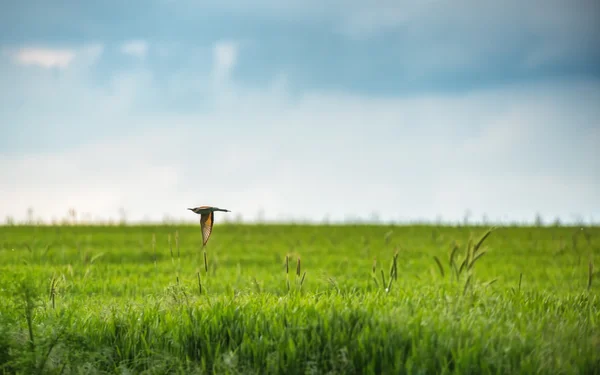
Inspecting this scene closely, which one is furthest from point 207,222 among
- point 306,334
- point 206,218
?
point 306,334

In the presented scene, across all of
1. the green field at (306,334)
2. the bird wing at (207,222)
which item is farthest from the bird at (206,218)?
the green field at (306,334)

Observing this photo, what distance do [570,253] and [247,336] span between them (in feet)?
41.3

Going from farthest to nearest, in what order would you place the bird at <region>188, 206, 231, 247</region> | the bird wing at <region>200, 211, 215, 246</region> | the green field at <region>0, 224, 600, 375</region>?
the bird wing at <region>200, 211, 215, 246</region>, the bird at <region>188, 206, 231, 247</region>, the green field at <region>0, 224, 600, 375</region>

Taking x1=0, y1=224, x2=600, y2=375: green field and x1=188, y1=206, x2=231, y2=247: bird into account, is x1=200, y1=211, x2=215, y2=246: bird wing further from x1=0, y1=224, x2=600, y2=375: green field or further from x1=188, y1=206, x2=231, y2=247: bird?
x1=0, y1=224, x2=600, y2=375: green field

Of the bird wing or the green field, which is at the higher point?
the bird wing

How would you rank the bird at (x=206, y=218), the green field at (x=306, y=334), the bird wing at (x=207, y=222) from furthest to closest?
1. the bird wing at (x=207, y=222)
2. the bird at (x=206, y=218)
3. the green field at (x=306, y=334)

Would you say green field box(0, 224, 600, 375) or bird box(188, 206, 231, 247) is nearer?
green field box(0, 224, 600, 375)

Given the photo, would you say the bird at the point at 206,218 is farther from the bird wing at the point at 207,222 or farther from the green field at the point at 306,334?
the green field at the point at 306,334

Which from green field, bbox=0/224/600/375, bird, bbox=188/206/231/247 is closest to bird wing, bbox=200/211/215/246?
bird, bbox=188/206/231/247

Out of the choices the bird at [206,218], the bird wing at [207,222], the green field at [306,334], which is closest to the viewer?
the green field at [306,334]

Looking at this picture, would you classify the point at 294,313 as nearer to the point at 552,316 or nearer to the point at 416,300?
the point at 416,300

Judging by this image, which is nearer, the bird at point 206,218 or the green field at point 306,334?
the green field at point 306,334

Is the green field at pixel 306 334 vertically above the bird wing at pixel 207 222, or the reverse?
the bird wing at pixel 207 222

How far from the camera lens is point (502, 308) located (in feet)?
20.3
